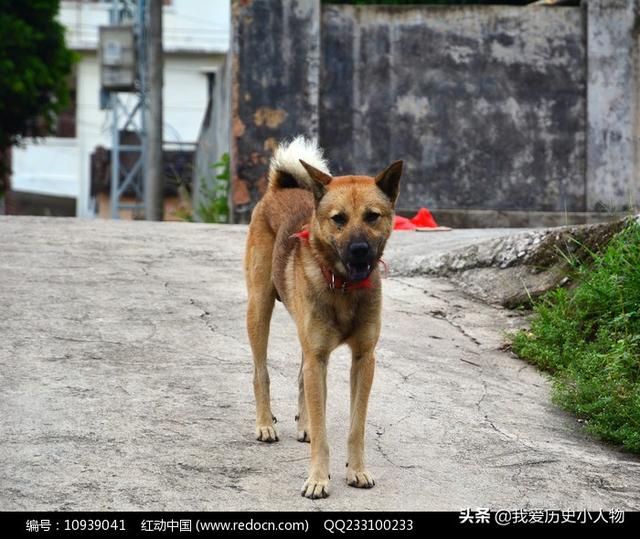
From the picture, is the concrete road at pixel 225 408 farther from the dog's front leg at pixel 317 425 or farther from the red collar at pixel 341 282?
the red collar at pixel 341 282

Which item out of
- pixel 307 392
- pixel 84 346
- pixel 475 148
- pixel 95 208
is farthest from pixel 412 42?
pixel 95 208

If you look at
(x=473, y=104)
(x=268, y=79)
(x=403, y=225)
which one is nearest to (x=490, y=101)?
(x=473, y=104)

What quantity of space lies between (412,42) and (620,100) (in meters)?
2.57

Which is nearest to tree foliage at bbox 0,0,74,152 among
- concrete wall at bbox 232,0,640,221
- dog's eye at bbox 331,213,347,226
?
concrete wall at bbox 232,0,640,221

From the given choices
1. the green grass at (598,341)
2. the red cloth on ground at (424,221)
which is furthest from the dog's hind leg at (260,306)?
the red cloth on ground at (424,221)

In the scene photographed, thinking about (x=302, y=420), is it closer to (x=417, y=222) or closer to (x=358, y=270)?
(x=358, y=270)

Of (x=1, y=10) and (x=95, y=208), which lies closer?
(x=1, y=10)

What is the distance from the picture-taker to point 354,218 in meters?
4.37

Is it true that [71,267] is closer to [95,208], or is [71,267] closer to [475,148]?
[475,148]

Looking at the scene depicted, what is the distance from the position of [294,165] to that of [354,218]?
111cm

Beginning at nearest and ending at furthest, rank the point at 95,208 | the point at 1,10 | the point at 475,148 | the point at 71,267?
the point at 71,267
the point at 475,148
the point at 1,10
the point at 95,208

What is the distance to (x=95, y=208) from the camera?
31.4 metres

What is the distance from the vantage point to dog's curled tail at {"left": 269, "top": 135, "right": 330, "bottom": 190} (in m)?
5.27

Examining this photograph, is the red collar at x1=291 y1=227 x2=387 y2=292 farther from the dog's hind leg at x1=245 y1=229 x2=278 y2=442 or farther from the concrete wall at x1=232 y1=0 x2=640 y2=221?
the concrete wall at x1=232 y1=0 x2=640 y2=221
